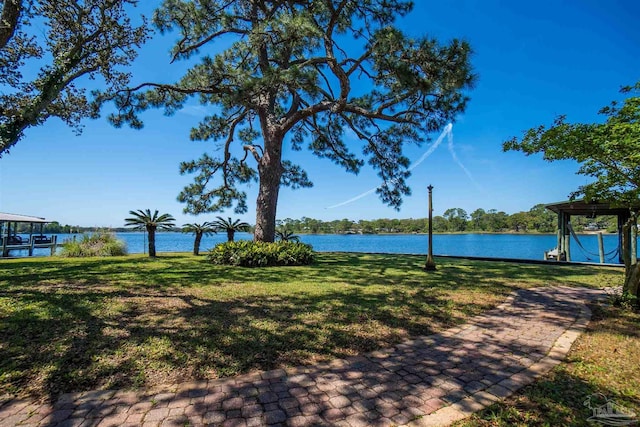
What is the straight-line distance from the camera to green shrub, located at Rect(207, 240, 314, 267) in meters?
8.54

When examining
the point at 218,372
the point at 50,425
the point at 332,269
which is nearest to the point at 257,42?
the point at 332,269

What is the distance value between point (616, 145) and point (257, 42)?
6607mm

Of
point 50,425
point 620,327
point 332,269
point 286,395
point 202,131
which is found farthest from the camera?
point 202,131

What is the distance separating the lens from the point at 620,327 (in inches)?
149

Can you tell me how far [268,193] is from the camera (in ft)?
33.4

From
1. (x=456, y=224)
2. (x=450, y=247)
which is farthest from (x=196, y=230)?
(x=456, y=224)

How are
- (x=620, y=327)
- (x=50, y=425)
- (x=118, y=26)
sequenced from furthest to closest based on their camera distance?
(x=118, y=26) → (x=620, y=327) → (x=50, y=425)

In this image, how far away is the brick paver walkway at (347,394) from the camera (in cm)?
198

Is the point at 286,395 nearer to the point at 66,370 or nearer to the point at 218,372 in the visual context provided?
the point at 218,372

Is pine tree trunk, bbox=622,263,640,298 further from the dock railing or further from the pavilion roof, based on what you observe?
the dock railing

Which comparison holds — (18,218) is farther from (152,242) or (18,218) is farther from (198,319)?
(198,319)

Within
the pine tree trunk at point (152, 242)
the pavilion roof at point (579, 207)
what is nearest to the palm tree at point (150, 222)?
the pine tree trunk at point (152, 242)

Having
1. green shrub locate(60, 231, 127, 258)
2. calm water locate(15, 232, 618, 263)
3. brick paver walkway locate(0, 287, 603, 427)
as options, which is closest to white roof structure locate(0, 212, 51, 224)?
calm water locate(15, 232, 618, 263)

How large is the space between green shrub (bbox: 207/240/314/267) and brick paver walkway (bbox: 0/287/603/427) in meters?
5.92
